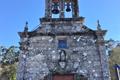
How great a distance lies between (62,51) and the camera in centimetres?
1566

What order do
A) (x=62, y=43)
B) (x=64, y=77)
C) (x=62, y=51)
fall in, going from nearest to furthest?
(x=64, y=77) < (x=62, y=51) < (x=62, y=43)

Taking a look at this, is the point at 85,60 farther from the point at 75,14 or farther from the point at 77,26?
the point at 75,14

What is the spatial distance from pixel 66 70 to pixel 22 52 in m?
3.62

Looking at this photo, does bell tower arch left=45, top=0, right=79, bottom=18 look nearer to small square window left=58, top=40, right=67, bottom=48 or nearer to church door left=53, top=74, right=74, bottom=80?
small square window left=58, top=40, right=67, bottom=48

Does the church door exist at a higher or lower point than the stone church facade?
lower

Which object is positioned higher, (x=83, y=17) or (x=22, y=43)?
(x=83, y=17)

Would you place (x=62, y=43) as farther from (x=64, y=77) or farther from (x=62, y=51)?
(x=64, y=77)

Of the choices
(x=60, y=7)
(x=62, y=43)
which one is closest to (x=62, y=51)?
(x=62, y=43)

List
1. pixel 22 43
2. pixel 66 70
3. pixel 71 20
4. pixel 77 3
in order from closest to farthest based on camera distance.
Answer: pixel 66 70 < pixel 22 43 < pixel 71 20 < pixel 77 3

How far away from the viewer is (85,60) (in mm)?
15359

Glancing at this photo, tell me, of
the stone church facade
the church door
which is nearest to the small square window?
the stone church facade

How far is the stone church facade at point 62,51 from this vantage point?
1485 cm

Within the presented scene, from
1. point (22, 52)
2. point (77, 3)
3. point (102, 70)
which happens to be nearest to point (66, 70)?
point (102, 70)

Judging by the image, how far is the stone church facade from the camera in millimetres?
14852
